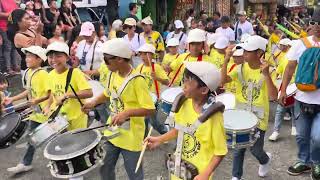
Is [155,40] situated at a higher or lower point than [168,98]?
higher

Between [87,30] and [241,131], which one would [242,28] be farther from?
[241,131]

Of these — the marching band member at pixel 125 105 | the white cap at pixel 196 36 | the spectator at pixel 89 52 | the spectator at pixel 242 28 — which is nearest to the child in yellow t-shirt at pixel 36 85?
the marching band member at pixel 125 105

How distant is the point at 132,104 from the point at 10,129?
5.60 feet

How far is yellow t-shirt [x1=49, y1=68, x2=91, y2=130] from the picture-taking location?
469 cm

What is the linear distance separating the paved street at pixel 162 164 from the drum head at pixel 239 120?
1160mm

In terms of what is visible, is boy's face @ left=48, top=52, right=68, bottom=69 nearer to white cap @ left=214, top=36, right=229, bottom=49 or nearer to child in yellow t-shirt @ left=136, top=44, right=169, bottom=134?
child in yellow t-shirt @ left=136, top=44, right=169, bottom=134

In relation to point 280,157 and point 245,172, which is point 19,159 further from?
point 280,157

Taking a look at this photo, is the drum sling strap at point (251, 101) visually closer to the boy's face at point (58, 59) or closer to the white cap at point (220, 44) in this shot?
the boy's face at point (58, 59)

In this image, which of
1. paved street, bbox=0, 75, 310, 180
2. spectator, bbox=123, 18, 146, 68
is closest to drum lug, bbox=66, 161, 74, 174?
paved street, bbox=0, 75, 310, 180

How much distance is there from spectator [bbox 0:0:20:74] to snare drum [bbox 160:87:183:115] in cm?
461

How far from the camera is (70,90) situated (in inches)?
184

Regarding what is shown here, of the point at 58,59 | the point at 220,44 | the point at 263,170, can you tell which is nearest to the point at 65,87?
the point at 58,59

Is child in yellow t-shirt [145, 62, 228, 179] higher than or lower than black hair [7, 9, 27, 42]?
lower

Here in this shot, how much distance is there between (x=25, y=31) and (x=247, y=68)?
4643 mm
